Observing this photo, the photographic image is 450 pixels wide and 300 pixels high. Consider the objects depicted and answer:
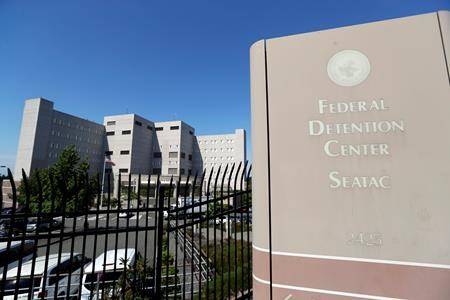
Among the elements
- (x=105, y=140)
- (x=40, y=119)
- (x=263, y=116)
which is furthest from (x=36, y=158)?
(x=263, y=116)

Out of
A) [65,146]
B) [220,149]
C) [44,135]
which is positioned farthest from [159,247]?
[220,149]

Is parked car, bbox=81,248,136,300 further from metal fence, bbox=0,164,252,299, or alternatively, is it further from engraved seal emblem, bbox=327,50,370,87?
engraved seal emblem, bbox=327,50,370,87

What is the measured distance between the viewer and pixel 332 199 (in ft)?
5.54

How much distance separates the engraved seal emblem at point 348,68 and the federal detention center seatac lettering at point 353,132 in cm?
16

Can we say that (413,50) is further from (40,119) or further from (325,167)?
(40,119)

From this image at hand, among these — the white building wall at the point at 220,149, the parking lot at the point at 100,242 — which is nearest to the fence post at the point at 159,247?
the parking lot at the point at 100,242

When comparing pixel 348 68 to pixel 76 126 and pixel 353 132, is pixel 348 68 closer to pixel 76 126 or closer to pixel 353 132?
pixel 353 132

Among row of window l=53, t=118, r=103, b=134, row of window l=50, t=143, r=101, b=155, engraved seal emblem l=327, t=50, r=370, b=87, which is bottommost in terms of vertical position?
engraved seal emblem l=327, t=50, r=370, b=87

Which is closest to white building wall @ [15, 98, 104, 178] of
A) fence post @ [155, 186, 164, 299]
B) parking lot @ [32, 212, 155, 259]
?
parking lot @ [32, 212, 155, 259]

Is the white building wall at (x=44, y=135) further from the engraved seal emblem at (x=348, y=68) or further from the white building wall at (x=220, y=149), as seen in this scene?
the engraved seal emblem at (x=348, y=68)

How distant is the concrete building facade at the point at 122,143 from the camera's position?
4031cm

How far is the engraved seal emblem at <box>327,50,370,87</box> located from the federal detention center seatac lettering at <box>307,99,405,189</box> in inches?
6.3

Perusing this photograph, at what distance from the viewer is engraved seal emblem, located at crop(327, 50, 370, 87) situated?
175 cm

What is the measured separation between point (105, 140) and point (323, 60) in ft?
192
